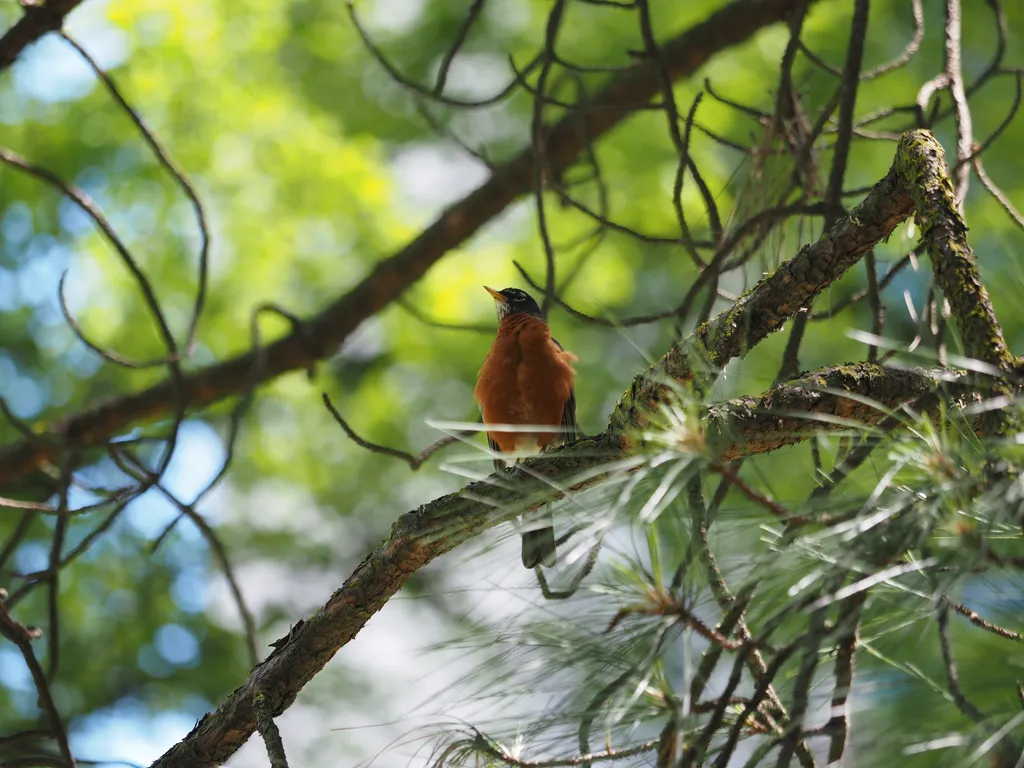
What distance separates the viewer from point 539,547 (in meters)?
1.30

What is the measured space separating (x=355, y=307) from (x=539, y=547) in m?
3.68

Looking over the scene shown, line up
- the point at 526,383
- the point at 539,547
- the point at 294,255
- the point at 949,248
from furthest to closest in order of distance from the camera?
the point at 294,255 < the point at 526,383 < the point at 949,248 < the point at 539,547

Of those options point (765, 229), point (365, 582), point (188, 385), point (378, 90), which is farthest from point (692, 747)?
point (378, 90)

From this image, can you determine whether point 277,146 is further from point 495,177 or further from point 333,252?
point 495,177

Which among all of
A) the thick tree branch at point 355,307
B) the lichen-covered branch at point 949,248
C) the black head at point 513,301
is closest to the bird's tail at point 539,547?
the lichen-covered branch at point 949,248

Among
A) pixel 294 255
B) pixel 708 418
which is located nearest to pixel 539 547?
pixel 708 418

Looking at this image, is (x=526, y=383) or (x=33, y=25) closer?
(x=33, y=25)

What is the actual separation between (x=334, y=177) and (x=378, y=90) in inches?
50.5

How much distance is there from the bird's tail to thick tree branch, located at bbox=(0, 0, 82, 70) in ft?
8.99

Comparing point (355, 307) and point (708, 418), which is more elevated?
point (355, 307)

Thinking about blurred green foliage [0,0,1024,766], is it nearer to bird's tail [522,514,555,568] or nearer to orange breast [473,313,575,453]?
orange breast [473,313,575,453]

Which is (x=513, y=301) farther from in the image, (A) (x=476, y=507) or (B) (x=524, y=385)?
(A) (x=476, y=507)

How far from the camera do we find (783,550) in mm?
1312

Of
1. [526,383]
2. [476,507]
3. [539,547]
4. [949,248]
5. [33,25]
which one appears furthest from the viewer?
[526,383]
